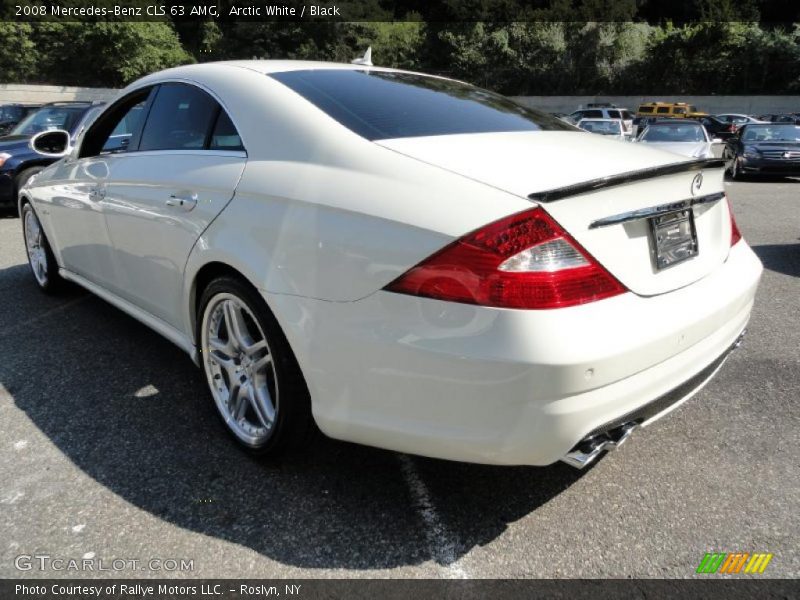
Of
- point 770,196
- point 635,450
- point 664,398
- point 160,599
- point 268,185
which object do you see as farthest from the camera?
point 770,196

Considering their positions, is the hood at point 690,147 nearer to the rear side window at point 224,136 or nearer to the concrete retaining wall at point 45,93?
the rear side window at point 224,136

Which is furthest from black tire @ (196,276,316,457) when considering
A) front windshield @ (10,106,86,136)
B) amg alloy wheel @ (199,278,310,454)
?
front windshield @ (10,106,86,136)

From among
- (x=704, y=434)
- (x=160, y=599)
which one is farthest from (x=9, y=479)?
(x=704, y=434)

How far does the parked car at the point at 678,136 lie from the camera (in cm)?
1283

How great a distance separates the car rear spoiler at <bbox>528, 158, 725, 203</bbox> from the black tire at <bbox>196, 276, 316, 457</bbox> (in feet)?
3.42

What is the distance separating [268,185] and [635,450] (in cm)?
190

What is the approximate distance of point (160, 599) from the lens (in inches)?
76.5

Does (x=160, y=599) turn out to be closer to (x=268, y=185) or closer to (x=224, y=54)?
(x=268, y=185)

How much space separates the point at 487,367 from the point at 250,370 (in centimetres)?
118

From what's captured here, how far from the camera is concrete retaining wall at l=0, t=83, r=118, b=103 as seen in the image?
40.4 m

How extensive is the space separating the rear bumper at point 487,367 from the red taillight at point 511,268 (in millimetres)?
37

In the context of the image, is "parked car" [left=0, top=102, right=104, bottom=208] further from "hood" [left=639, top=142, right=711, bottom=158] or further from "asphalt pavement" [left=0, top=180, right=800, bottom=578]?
"hood" [left=639, top=142, right=711, bottom=158]

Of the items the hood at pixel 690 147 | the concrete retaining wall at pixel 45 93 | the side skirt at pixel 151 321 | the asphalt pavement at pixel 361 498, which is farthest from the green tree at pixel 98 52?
the asphalt pavement at pixel 361 498

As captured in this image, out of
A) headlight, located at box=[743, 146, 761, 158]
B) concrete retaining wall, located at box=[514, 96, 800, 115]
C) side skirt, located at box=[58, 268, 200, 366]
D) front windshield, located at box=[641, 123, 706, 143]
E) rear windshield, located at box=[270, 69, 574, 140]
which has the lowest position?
concrete retaining wall, located at box=[514, 96, 800, 115]
